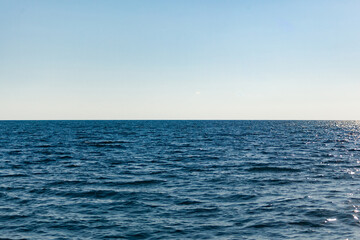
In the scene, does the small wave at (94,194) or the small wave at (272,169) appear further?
the small wave at (272,169)

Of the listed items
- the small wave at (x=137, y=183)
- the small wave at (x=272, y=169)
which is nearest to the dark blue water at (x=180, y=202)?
the small wave at (x=137, y=183)

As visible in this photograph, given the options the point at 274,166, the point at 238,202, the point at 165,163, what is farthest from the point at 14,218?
the point at 274,166

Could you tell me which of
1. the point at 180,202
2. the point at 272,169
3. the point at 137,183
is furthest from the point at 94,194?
the point at 272,169

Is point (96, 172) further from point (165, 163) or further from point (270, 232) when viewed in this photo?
point (270, 232)

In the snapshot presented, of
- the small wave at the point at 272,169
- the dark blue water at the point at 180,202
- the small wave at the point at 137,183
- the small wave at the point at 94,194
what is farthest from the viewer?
the small wave at the point at 272,169

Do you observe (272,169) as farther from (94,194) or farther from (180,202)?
(94,194)

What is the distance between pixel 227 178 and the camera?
23.4 metres

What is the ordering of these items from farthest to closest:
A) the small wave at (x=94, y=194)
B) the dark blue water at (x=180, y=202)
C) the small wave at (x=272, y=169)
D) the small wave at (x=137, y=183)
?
the small wave at (x=272, y=169) < the small wave at (x=137, y=183) < the small wave at (x=94, y=194) < the dark blue water at (x=180, y=202)

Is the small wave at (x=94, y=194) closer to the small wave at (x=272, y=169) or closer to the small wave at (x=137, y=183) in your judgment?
the small wave at (x=137, y=183)

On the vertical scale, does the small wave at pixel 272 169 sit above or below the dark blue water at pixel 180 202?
above

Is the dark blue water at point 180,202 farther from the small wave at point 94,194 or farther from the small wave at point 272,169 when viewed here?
the small wave at point 272,169

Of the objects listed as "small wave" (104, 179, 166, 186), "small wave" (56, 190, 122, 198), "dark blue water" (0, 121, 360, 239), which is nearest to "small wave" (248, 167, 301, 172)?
"dark blue water" (0, 121, 360, 239)

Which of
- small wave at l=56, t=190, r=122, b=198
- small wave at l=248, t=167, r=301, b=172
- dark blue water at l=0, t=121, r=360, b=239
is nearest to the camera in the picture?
dark blue water at l=0, t=121, r=360, b=239

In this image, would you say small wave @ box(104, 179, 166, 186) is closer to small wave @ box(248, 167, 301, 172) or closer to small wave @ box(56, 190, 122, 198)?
small wave @ box(56, 190, 122, 198)
